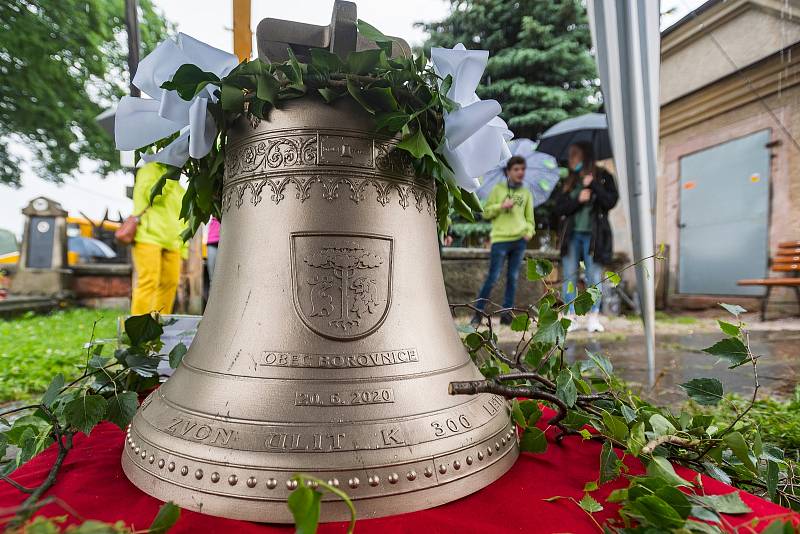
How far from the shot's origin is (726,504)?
727mm

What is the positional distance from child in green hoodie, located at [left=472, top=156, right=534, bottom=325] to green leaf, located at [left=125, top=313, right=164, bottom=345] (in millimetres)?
3987

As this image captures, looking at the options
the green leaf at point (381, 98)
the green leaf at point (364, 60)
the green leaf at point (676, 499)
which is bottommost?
the green leaf at point (676, 499)

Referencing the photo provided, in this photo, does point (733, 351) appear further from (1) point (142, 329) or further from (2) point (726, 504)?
(1) point (142, 329)

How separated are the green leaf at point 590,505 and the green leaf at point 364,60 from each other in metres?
0.86

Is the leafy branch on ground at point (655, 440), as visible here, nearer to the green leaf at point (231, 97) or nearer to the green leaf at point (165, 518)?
the green leaf at point (165, 518)

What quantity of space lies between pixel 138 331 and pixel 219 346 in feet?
1.87

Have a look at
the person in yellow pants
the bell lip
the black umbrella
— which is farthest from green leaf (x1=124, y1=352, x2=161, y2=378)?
the black umbrella

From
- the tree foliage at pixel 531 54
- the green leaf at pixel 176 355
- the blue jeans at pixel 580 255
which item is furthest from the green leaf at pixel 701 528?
the tree foliage at pixel 531 54

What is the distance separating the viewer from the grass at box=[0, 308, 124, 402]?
9.29 ft

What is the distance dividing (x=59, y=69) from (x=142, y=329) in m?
11.3

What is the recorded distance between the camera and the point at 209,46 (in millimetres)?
893

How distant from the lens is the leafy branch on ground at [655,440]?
2.36ft

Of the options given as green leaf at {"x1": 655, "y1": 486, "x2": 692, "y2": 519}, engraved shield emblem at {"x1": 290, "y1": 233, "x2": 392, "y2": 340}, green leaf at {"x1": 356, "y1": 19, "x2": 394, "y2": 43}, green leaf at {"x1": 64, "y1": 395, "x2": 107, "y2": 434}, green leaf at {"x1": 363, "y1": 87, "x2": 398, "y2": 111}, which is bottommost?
green leaf at {"x1": 655, "y1": 486, "x2": 692, "y2": 519}

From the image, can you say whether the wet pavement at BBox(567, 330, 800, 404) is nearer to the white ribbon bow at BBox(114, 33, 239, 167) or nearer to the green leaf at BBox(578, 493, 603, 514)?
the green leaf at BBox(578, 493, 603, 514)
